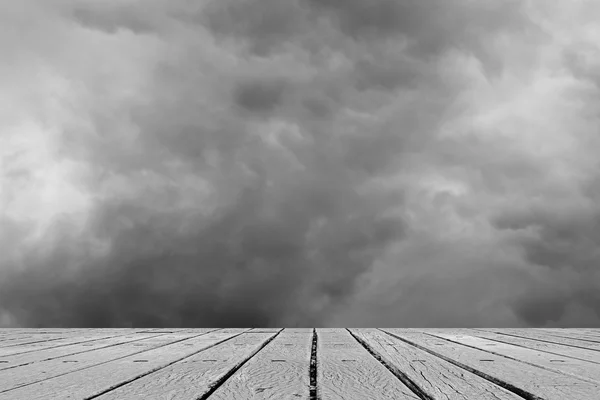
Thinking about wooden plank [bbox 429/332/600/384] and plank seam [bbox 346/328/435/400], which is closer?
plank seam [bbox 346/328/435/400]

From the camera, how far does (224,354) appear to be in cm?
283

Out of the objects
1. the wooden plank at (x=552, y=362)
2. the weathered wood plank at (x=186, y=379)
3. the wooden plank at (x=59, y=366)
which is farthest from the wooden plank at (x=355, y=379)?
the wooden plank at (x=59, y=366)

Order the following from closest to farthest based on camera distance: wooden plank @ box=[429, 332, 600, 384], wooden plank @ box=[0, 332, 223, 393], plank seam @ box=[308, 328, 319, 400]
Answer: plank seam @ box=[308, 328, 319, 400] → wooden plank @ box=[0, 332, 223, 393] → wooden plank @ box=[429, 332, 600, 384]

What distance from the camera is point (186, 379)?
1.93m

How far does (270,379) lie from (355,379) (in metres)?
0.33

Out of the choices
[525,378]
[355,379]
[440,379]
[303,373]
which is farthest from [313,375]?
[525,378]

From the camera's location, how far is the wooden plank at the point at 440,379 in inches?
64.7

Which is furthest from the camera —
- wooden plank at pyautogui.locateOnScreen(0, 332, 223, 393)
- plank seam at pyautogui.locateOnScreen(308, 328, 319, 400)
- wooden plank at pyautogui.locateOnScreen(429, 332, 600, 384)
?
wooden plank at pyautogui.locateOnScreen(429, 332, 600, 384)

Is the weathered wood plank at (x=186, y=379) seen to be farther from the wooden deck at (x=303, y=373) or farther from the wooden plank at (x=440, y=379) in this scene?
the wooden plank at (x=440, y=379)

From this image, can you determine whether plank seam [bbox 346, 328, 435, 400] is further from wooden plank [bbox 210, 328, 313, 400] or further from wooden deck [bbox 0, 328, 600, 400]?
wooden plank [bbox 210, 328, 313, 400]

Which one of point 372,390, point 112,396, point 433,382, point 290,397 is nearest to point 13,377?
point 112,396

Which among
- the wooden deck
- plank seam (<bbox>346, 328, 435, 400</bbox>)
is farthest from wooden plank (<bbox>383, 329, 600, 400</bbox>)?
plank seam (<bbox>346, 328, 435, 400</bbox>)

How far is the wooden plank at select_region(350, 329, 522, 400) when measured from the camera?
164cm

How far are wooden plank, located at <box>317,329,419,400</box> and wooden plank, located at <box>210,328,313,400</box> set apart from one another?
2.8 inches
